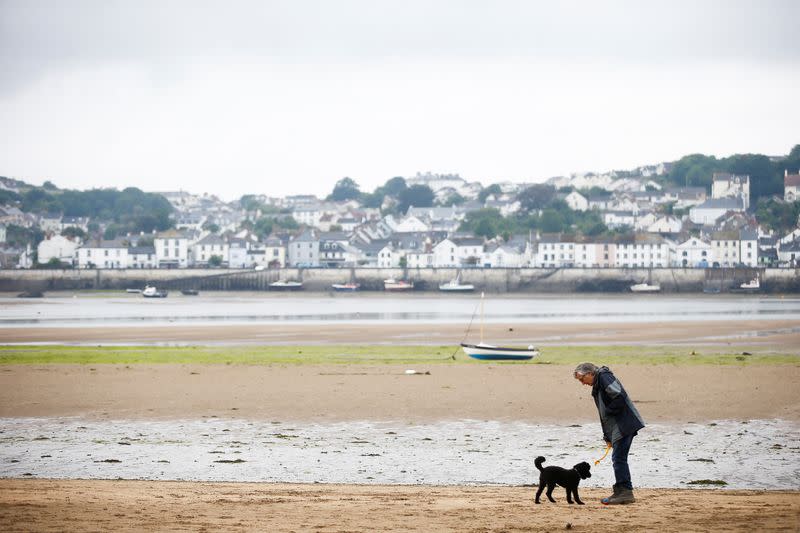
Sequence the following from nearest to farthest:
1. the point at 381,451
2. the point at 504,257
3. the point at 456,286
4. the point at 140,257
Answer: the point at 381,451 < the point at 456,286 < the point at 504,257 < the point at 140,257

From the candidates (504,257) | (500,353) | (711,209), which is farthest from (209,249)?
(500,353)

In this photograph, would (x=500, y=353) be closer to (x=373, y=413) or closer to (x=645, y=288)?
(x=373, y=413)

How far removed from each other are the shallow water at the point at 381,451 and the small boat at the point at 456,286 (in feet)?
280

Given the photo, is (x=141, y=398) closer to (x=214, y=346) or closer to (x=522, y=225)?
(x=214, y=346)

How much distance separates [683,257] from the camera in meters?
131

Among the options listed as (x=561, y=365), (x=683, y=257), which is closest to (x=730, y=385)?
(x=561, y=365)

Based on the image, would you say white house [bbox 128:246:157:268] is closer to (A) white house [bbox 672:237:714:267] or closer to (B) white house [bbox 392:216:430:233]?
(B) white house [bbox 392:216:430:233]

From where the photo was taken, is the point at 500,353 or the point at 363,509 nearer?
the point at 363,509

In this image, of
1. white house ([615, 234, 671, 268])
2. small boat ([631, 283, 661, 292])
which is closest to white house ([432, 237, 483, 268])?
white house ([615, 234, 671, 268])

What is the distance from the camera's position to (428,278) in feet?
361

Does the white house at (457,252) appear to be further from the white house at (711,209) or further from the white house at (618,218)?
the white house at (711,209)

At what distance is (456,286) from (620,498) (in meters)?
92.6

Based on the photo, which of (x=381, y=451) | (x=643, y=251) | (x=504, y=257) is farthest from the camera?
(x=643, y=251)

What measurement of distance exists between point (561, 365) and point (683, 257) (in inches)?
4362
